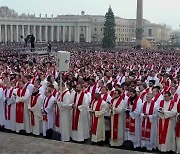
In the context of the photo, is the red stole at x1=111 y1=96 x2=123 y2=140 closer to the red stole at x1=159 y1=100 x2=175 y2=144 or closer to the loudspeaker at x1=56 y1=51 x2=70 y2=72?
the red stole at x1=159 y1=100 x2=175 y2=144

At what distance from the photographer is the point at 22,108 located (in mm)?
11633

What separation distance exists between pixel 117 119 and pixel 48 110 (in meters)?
2.23

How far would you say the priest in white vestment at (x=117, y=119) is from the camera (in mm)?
10281

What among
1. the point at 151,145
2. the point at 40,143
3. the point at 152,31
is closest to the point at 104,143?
the point at 151,145

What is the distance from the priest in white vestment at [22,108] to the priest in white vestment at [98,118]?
234 centimetres

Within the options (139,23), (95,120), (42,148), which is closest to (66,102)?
(95,120)

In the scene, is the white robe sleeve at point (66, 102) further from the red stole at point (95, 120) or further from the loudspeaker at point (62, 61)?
the loudspeaker at point (62, 61)

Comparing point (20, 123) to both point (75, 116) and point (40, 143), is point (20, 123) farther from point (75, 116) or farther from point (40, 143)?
point (40, 143)

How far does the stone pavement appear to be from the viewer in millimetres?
7312

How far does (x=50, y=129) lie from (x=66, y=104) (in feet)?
3.30

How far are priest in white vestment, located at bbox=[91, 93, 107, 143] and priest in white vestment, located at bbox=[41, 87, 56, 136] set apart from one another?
54.2 inches

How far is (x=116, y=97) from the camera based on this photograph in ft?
33.9

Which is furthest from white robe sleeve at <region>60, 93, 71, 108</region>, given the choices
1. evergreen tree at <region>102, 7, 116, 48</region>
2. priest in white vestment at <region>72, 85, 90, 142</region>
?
evergreen tree at <region>102, 7, 116, 48</region>

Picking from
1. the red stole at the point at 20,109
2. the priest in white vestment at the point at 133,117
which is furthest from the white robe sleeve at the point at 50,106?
the priest in white vestment at the point at 133,117
